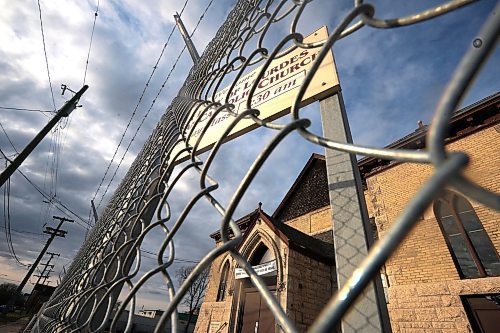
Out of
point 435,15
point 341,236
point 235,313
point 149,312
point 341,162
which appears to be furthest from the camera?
point 149,312

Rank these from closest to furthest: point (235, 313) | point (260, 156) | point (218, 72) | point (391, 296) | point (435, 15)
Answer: point (435, 15), point (260, 156), point (218, 72), point (391, 296), point (235, 313)

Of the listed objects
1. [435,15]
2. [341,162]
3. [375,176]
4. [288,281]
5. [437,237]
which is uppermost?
[375,176]

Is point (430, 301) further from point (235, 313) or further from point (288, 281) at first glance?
point (235, 313)

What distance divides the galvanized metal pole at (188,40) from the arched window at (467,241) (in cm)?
668

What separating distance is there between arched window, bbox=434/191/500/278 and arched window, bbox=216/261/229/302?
9779 millimetres

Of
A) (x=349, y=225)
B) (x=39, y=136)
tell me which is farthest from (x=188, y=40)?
(x=39, y=136)

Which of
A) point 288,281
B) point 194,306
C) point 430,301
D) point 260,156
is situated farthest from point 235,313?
point 194,306

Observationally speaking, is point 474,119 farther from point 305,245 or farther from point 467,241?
point 305,245

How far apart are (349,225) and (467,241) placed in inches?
305

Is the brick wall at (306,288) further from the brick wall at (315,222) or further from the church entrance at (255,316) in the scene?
the brick wall at (315,222)

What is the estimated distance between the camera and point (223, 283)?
13.3 metres

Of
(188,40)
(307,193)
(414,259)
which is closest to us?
(188,40)

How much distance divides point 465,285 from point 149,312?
209ft

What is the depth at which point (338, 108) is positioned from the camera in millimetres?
1684
